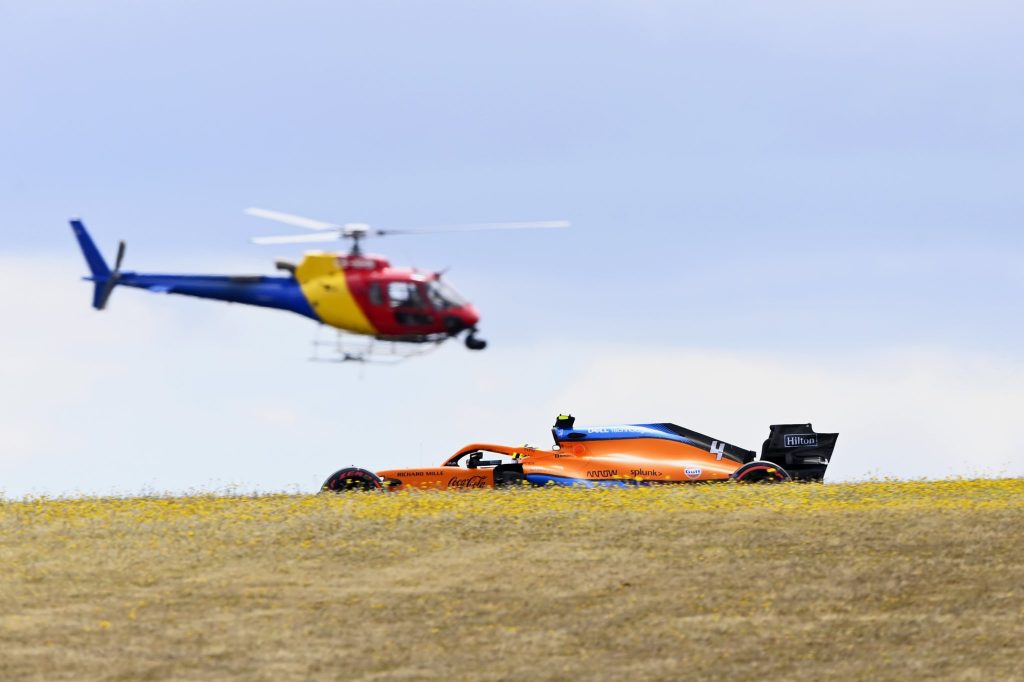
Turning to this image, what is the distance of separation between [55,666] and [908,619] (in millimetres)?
13778

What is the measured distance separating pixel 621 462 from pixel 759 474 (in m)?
3.19

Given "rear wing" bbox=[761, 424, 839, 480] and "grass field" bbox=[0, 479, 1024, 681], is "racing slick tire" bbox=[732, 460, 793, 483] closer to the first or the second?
"rear wing" bbox=[761, 424, 839, 480]

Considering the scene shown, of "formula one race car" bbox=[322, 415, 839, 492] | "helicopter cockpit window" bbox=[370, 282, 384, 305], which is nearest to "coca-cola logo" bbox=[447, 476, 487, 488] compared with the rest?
"formula one race car" bbox=[322, 415, 839, 492]

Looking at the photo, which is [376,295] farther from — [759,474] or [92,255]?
[759,474]

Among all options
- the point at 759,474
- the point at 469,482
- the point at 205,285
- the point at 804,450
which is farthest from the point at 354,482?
the point at 804,450

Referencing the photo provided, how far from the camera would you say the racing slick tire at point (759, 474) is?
3312 cm

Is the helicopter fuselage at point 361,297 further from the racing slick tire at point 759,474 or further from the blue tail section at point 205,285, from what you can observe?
the racing slick tire at point 759,474

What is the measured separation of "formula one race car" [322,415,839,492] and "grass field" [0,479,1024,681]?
1.60m

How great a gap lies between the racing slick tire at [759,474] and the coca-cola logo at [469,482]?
5.78m

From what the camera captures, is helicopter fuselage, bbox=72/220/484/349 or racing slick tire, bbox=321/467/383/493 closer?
helicopter fuselage, bbox=72/220/484/349

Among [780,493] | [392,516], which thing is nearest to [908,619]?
[780,493]

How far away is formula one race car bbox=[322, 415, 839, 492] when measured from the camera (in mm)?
33188

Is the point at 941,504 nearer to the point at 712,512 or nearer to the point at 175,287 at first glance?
the point at 712,512

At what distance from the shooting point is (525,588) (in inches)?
987
